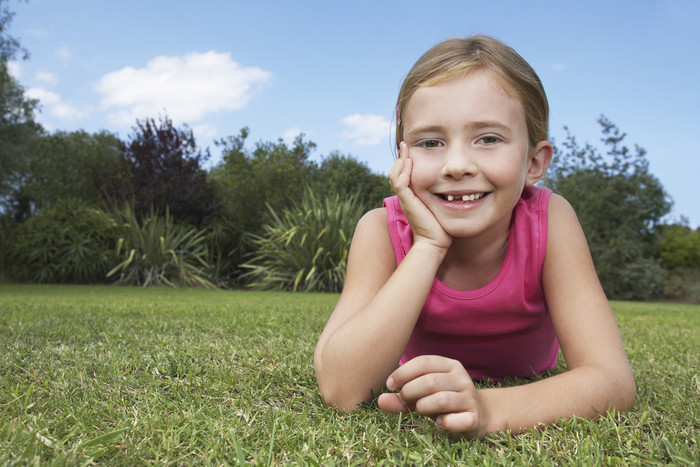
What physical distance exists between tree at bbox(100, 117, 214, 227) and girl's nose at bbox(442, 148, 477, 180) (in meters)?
14.1

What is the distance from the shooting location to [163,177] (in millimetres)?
16312

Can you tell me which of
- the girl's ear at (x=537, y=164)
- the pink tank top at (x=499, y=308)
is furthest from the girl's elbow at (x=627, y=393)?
the girl's ear at (x=537, y=164)

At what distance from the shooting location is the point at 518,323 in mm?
2176

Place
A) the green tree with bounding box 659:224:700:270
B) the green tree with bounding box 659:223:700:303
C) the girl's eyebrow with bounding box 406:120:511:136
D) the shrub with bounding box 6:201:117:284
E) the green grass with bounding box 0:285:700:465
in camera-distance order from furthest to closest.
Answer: the green tree with bounding box 659:224:700:270 < the green tree with bounding box 659:223:700:303 < the shrub with bounding box 6:201:117:284 < the girl's eyebrow with bounding box 406:120:511:136 < the green grass with bounding box 0:285:700:465

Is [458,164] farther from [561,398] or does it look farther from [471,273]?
[561,398]

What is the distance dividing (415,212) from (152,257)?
12.5 meters

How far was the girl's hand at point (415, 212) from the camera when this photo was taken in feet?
6.20

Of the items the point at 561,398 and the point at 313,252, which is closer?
the point at 561,398

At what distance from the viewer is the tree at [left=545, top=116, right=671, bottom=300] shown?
1833cm

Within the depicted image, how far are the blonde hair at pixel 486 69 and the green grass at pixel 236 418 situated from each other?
43.6 inches

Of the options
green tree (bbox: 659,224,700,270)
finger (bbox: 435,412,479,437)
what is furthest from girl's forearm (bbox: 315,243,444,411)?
green tree (bbox: 659,224,700,270)

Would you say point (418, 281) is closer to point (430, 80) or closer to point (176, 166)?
point (430, 80)

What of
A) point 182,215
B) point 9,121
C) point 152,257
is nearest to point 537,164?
point 152,257

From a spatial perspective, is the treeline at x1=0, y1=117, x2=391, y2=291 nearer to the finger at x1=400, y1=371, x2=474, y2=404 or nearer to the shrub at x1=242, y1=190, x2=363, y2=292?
the shrub at x1=242, y1=190, x2=363, y2=292
